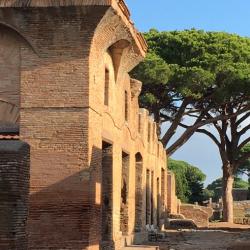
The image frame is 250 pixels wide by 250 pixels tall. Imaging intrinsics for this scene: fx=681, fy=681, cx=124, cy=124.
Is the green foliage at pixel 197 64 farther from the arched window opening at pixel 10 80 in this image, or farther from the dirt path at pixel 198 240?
the arched window opening at pixel 10 80

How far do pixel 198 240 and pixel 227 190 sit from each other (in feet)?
44.7

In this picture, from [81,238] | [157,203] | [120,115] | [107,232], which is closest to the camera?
[81,238]

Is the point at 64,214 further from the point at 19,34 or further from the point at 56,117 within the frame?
the point at 19,34

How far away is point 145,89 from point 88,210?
730 inches

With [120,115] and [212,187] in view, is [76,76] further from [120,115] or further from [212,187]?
[212,187]

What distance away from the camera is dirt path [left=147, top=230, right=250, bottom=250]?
19422 millimetres

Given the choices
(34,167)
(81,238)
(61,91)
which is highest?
(61,91)

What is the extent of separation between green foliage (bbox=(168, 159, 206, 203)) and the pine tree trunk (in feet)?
40.2

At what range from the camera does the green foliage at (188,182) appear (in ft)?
168

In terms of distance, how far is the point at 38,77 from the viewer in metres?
12.6

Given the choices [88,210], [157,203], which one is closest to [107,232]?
[88,210]

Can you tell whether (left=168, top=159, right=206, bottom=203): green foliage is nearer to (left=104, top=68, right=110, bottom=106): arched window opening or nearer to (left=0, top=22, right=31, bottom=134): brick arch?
(left=104, top=68, right=110, bottom=106): arched window opening

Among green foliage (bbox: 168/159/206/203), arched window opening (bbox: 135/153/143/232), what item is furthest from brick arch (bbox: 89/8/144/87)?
green foliage (bbox: 168/159/206/203)

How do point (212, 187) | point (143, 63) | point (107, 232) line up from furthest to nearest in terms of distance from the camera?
point (212, 187) → point (143, 63) → point (107, 232)
